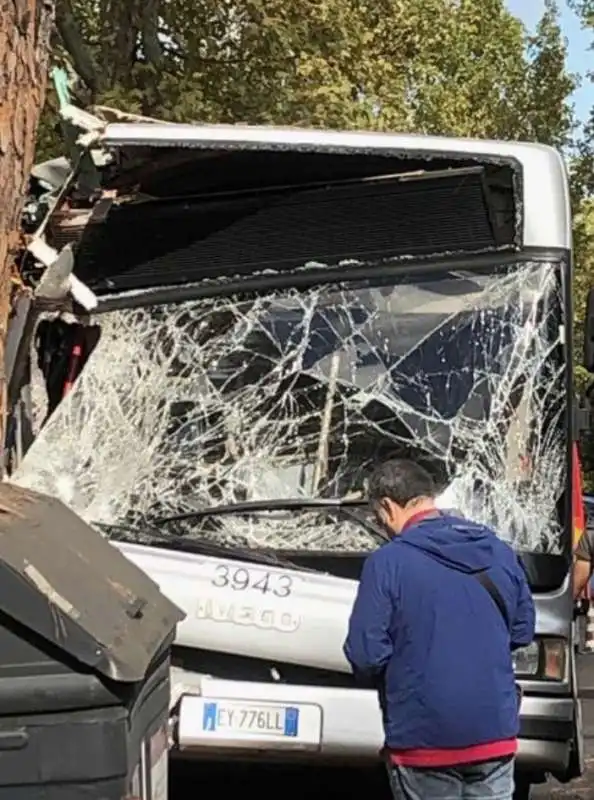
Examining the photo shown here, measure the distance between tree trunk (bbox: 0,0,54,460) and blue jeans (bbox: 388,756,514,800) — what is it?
176cm

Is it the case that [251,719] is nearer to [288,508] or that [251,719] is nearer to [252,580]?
[252,580]

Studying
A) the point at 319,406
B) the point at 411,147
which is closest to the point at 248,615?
the point at 319,406

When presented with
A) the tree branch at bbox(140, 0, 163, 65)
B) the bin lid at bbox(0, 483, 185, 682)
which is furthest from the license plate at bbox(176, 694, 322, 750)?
the tree branch at bbox(140, 0, 163, 65)

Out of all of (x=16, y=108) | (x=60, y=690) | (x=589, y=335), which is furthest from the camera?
(x=589, y=335)

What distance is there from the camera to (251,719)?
4.96 meters

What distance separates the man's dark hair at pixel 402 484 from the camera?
419 centimetres

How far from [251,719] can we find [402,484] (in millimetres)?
1248

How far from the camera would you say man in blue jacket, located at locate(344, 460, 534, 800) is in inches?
156

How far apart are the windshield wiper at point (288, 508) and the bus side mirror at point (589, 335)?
4.69 feet

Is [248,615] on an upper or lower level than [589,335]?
lower

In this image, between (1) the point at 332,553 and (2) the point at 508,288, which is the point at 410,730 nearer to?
(1) the point at 332,553

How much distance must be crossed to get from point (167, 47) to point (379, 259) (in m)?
9.83

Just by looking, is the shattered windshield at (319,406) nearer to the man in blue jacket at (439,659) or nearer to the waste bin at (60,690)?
the man in blue jacket at (439,659)

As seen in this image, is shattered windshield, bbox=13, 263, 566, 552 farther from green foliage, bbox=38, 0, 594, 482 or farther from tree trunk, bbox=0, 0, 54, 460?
green foliage, bbox=38, 0, 594, 482
